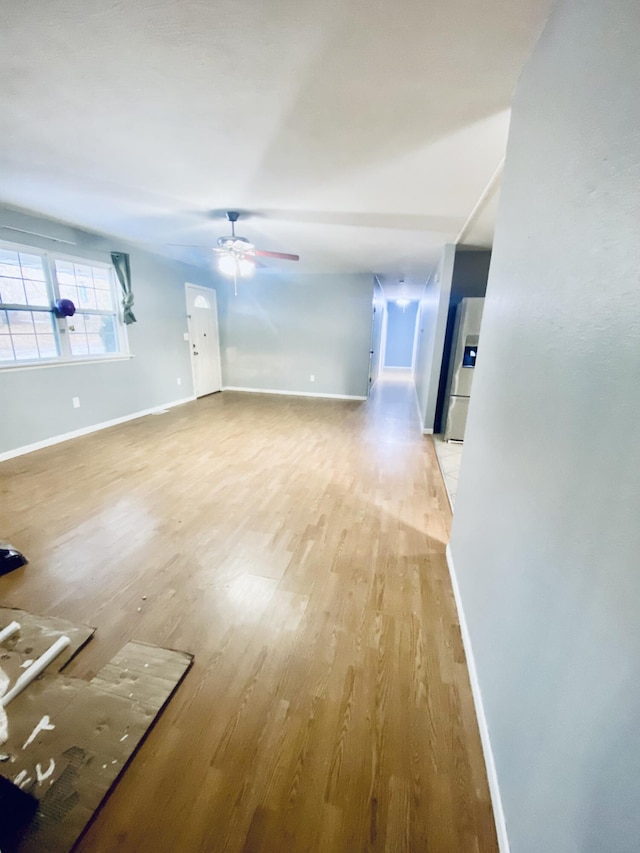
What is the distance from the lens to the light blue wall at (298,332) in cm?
675

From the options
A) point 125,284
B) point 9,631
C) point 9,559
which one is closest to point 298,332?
point 125,284

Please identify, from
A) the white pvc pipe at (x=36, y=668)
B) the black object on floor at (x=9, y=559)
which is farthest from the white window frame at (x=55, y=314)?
Answer: the white pvc pipe at (x=36, y=668)

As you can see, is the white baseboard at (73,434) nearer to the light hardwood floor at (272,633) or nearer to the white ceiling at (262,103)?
the light hardwood floor at (272,633)

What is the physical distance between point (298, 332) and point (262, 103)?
5406 millimetres

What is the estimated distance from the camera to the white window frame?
357 cm

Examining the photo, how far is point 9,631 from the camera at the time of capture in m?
1.59

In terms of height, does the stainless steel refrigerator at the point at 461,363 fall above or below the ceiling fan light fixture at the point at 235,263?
below

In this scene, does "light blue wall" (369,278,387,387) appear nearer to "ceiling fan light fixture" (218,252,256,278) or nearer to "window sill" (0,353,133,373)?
"ceiling fan light fixture" (218,252,256,278)

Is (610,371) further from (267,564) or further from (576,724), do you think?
(267,564)

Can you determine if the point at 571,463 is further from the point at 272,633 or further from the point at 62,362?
the point at 62,362

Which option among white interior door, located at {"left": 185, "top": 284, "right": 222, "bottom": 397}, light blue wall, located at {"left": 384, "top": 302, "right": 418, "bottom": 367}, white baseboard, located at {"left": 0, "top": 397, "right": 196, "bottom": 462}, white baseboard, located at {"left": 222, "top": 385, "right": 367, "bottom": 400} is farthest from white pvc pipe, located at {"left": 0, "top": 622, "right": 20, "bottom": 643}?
light blue wall, located at {"left": 384, "top": 302, "right": 418, "bottom": 367}

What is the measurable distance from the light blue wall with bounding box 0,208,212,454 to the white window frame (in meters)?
0.05

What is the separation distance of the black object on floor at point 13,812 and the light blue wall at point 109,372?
359 cm

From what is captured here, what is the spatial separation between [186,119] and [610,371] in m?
2.33
